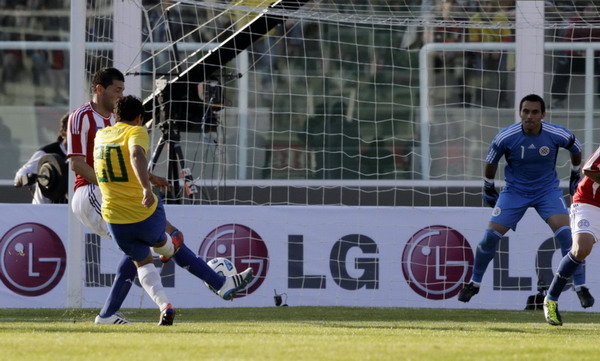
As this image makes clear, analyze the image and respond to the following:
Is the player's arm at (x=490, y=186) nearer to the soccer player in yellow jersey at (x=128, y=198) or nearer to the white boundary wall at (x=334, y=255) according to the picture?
the white boundary wall at (x=334, y=255)

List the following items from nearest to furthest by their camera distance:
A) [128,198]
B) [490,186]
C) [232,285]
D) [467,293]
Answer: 1. [128,198]
2. [232,285]
3. [467,293]
4. [490,186]

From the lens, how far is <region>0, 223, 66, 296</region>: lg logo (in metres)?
11.6

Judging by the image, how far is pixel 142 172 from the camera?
8203 mm

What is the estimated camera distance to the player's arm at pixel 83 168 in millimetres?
9203

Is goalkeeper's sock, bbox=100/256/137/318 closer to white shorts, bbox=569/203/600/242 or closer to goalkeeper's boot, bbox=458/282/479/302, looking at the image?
goalkeeper's boot, bbox=458/282/479/302

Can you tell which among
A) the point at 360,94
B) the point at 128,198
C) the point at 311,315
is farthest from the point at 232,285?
the point at 360,94

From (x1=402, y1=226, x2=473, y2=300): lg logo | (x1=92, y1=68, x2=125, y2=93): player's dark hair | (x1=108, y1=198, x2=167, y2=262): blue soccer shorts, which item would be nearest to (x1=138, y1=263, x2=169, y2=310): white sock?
(x1=108, y1=198, x2=167, y2=262): blue soccer shorts

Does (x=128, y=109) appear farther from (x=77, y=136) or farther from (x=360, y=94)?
(x=360, y=94)

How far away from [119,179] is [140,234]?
1.35 ft

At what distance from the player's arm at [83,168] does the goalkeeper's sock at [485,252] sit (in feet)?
11.5

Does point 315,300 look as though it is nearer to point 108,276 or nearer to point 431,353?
point 108,276

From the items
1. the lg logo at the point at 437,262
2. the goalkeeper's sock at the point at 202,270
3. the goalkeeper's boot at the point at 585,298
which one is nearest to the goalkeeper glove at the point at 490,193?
the lg logo at the point at 437,262

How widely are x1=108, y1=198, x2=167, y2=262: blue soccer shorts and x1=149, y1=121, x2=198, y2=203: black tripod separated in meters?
4.58

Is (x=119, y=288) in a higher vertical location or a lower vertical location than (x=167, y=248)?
lower
